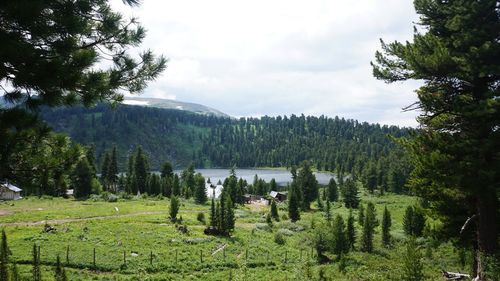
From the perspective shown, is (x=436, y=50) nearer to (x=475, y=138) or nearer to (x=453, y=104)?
(x=453, y=104)

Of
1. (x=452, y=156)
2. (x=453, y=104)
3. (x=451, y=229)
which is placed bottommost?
(x=451, y=229)

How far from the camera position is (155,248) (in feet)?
128

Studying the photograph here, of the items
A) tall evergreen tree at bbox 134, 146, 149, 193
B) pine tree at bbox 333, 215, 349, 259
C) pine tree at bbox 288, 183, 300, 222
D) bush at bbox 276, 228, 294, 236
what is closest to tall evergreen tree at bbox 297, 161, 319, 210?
pine tree at bbox 288, 183, 300, 222

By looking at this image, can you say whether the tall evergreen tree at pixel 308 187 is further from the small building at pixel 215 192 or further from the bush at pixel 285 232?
the bush at pixel 285 232

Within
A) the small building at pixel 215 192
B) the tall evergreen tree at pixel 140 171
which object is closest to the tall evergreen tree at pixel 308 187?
the small building at pixel 215 192

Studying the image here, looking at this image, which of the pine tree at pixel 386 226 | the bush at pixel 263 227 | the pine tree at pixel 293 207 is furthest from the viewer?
the pine tree at pixel 293 207

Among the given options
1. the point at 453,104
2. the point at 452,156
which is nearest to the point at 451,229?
the point at 452,156

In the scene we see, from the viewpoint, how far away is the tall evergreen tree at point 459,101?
1405 cm

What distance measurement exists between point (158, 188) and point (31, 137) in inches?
3343

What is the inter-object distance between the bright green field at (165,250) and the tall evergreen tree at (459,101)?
373 inches

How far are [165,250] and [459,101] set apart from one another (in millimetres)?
31439

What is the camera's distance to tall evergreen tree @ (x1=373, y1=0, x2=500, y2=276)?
14047mm

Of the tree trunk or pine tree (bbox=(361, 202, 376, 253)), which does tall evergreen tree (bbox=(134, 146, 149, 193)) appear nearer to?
pine tree (bbox=(361, 202, 376, 253))

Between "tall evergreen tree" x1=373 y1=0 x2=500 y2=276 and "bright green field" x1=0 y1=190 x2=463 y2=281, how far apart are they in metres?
9.48
